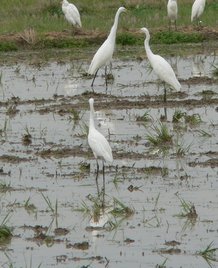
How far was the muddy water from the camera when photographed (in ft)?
35.8

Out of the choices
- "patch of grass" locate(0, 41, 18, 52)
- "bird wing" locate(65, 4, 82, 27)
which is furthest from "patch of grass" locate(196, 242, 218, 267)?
"bird wing" locate(65, 4, 82, 27)

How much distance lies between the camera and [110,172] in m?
14.1

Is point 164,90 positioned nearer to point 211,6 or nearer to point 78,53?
point 78,53

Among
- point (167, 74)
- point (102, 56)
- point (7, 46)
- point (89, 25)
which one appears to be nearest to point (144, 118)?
point (167, 74)

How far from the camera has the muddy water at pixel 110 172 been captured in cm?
1091

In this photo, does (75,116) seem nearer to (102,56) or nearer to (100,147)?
(102,56)

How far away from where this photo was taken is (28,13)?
3344cm

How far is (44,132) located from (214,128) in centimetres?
273

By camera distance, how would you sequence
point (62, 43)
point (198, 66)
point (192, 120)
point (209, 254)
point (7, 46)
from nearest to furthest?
point (209, 254), point (192, 120), point (198, 66), point (7, 46), point (62, 43)

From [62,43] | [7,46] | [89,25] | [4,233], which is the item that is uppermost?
[89,25]

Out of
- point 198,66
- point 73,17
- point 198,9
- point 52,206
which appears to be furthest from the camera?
point 198,9

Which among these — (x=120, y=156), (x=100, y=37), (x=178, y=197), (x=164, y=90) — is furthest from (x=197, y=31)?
(x=178, y=197)

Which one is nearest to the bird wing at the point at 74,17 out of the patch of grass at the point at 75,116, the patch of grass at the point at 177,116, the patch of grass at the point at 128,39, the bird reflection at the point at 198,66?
the patch of grass at the point at 128,39

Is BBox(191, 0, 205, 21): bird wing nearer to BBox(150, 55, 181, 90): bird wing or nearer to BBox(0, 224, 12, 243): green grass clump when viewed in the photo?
Answer: BBox(150, 55, 181, 90): bird wing
